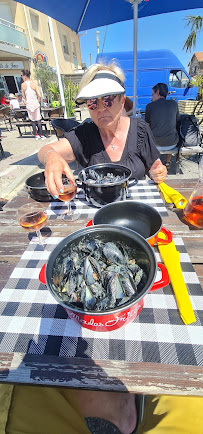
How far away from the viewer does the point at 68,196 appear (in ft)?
4.60

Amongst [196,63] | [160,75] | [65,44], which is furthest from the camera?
[196,63]

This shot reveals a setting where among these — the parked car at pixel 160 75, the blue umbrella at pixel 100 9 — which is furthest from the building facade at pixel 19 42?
the blue umbrella at pixel 100 9

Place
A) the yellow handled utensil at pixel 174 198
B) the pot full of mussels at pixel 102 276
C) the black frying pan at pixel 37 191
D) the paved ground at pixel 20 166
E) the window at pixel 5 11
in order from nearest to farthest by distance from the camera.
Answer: the pot full of mussels at pixel 102 276, the yellow handled utensil at pixel 174 198, the black frying pan at pixel 37 191, the paved ground at pixel 20 166, the window at pixel 5 11

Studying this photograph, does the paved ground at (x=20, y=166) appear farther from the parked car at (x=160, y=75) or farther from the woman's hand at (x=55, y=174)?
the parked car at (x=160, y=75)

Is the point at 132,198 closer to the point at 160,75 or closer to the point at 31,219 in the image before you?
the point at 31,219

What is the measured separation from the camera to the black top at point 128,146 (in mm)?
2117

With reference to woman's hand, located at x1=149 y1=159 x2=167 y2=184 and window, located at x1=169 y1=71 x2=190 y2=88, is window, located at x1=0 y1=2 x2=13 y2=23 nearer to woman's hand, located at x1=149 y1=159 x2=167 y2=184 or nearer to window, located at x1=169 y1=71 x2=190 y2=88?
A: window, located at x1=169 y1=71 x2=190 y2=88

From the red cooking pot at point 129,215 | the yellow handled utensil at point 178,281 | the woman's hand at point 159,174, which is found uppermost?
the woman's hand at point 159,174

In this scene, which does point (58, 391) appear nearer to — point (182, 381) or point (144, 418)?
point (144, 418)

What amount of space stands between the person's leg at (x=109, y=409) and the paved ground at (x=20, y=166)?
272cm

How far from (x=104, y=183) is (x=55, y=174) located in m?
0.35

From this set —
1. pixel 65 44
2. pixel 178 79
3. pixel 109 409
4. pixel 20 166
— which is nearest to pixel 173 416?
pixel 109 409

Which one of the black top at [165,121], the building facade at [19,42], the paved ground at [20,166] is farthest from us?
the building facade at [19,42]

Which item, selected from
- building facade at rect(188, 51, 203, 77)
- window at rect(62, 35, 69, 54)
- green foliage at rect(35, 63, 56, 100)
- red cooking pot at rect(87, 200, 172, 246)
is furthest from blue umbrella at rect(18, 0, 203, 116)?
building facade at rect(188, 51, 203, 77)
